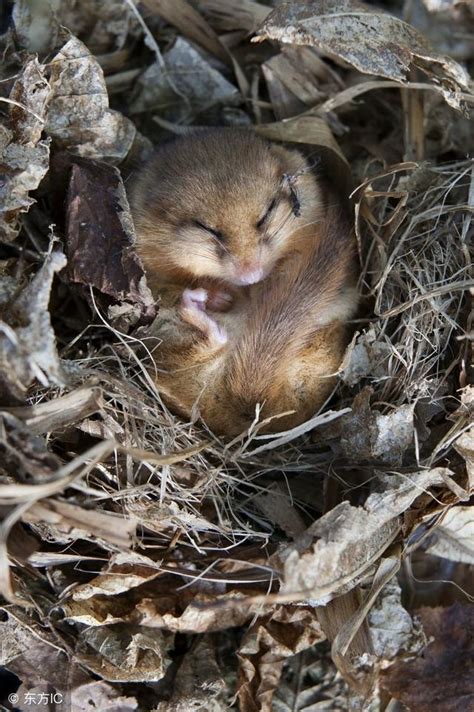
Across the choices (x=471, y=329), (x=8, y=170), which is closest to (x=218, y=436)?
(x=471, y=329)

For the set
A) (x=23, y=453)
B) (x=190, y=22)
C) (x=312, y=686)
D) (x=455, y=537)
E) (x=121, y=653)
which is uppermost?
(x=190, y=22)

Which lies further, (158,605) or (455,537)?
(455,537)

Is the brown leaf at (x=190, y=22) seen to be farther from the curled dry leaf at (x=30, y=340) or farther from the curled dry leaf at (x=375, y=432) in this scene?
the curled dry leaf at (x=375, y=432)

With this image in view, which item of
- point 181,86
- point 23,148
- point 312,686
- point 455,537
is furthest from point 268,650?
point 181,86

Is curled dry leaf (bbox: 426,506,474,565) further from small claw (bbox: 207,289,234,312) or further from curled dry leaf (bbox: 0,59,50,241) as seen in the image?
curled dry leaf (bbox: 0,59,50,241)

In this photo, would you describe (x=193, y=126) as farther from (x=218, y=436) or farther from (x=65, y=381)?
(x=65, y=381)

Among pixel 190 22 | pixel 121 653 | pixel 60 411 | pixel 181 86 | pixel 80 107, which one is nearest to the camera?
pixel 60 411

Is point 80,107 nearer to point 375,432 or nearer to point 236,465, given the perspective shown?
point 236,465
